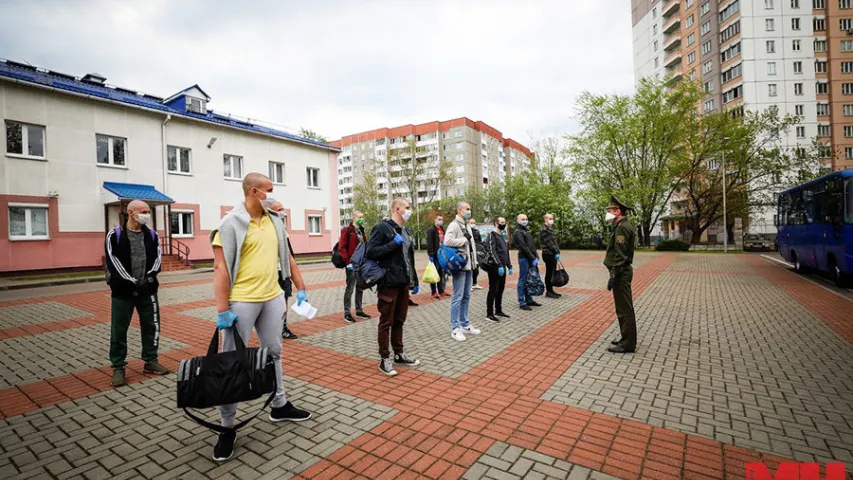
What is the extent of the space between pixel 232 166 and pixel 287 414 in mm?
25829

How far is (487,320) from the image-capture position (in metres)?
7.90

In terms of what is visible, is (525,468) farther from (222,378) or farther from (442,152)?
(442,152)

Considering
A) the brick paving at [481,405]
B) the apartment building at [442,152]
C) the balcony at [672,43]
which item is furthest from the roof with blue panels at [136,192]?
the balcony at [672,43]

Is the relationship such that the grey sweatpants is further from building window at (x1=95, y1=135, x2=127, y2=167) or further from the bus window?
building window at (x1=95, y1=135, x2=127, y2=167)

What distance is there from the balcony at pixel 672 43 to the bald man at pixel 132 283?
7728cm

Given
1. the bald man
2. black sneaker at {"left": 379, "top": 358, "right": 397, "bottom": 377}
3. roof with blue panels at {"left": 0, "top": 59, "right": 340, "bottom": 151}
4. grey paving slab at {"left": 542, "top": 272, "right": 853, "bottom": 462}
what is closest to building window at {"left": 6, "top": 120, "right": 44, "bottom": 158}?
roof with blue panels at {"left": 0, "top": 59, "right": 340, "bottom": 151}

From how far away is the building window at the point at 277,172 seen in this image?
28448 mm

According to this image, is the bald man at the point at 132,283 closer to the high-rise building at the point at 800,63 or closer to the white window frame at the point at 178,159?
the white window frame at the point at 178,159

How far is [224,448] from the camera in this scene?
9.87ft

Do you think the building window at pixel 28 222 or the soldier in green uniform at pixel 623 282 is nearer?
the soldier in green uniform at pixel 623 282

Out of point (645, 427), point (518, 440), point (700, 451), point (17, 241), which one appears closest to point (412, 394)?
point (518, 440)

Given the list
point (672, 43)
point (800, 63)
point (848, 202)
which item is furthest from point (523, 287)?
point (672, 43)

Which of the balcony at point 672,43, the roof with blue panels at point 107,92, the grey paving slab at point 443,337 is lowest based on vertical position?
the grey paving slab at point 443,337

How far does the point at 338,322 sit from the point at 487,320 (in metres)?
2.89
